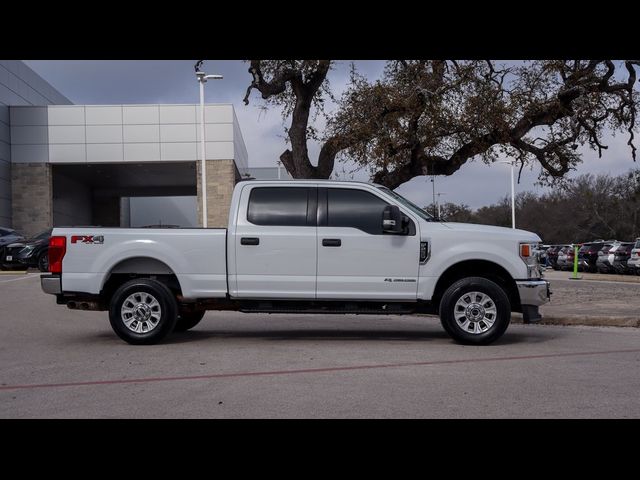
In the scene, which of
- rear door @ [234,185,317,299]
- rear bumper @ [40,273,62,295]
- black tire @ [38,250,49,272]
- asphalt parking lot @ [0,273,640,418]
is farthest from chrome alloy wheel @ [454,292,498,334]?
black tire @ [38,250,49,272]

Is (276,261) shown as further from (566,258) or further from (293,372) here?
(566,258)

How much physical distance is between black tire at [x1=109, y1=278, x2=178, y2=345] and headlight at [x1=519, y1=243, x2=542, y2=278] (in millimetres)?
4664

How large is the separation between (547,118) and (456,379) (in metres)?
11.0

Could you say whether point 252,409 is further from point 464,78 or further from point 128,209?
point 128,209

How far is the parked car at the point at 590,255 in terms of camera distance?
37375 mm

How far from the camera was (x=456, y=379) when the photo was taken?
24.7ft

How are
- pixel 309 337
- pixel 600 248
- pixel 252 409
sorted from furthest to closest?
pixel 600 248
pixel 309 337
pixel 252 409

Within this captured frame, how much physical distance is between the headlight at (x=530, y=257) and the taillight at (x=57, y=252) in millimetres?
6113

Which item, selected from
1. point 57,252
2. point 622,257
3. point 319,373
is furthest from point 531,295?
point 622,257

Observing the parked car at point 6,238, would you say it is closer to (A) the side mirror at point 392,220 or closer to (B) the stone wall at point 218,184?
(B) the stone wall at point 218,184

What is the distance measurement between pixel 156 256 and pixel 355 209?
9.00 feet

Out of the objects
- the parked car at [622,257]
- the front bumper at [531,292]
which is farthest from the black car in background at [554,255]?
the front bumper at [531,292]
